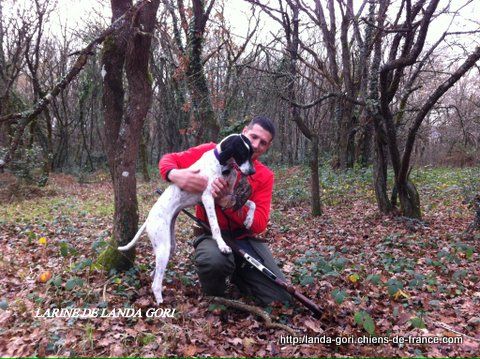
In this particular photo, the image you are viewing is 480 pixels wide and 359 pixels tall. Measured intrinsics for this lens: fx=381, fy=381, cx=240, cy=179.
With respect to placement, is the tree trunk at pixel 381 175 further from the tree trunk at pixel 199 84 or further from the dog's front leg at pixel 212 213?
the dog's front leg at pixel 212 213

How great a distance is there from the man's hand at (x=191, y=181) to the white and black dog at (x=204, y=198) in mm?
40

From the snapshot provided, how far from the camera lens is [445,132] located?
2122 centimetres

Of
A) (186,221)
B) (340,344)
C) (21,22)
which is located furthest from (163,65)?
(340,344)

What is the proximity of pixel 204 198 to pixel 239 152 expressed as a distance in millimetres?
539

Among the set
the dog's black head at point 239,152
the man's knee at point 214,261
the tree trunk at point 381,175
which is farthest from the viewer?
the tree trunk at point 381,175

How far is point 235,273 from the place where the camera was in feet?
13.9

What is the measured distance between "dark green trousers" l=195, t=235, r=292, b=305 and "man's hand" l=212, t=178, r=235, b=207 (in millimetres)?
468

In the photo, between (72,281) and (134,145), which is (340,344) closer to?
(72,281)

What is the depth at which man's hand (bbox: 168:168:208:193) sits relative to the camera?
3.49m

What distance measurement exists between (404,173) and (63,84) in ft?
20.3

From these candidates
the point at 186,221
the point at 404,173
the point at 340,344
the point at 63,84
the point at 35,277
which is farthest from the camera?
the point at 186,221

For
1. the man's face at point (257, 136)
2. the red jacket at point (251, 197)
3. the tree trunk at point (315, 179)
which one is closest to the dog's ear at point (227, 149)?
the man's face at point (257, 136)

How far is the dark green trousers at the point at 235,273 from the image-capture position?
373 cm

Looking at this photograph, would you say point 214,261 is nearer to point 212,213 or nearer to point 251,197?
point 212,213
